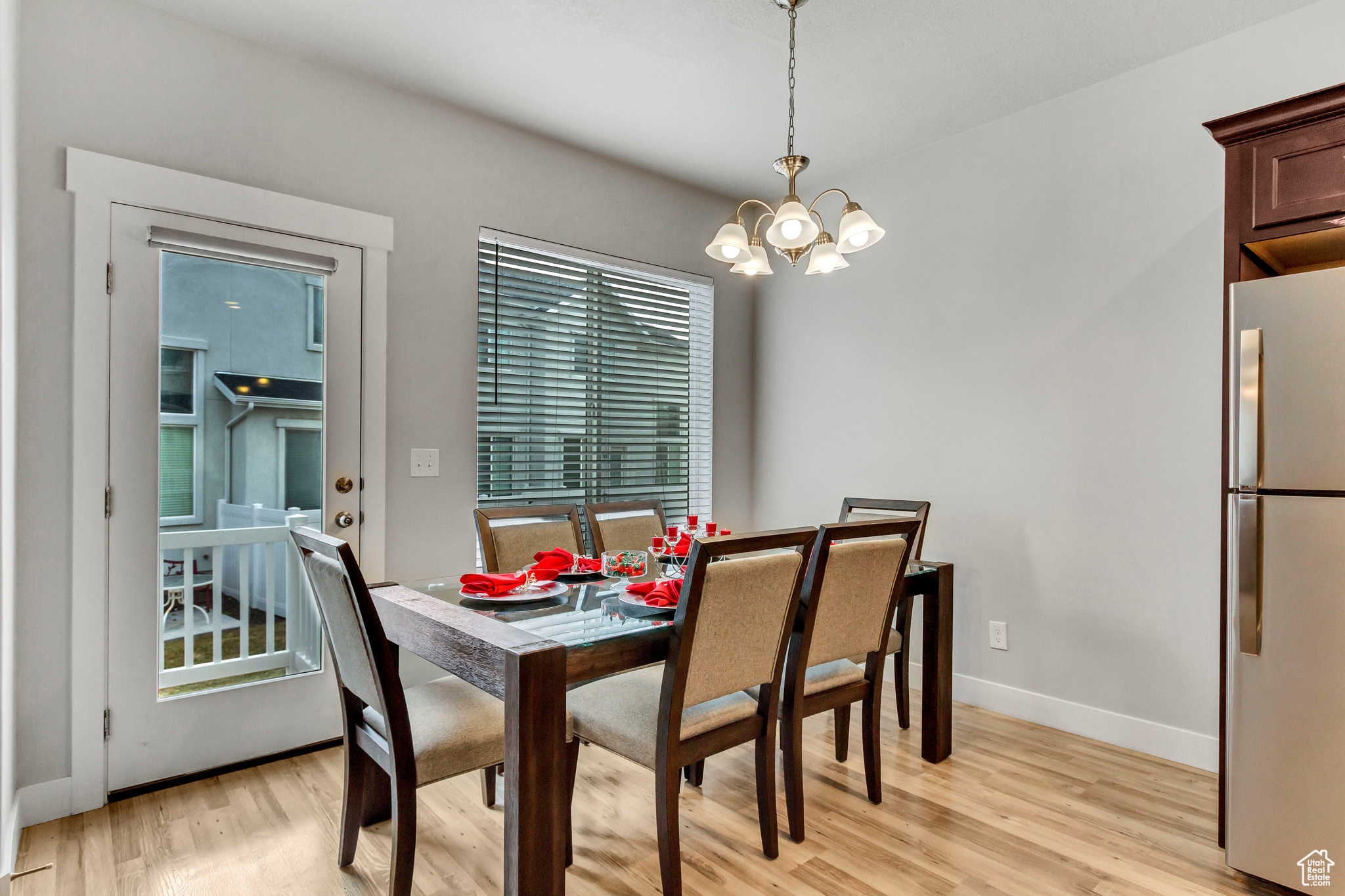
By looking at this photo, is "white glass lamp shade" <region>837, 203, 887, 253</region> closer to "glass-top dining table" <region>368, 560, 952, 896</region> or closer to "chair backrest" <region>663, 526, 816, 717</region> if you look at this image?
"chair backrest" <region>663, 526, 816, 717</region>

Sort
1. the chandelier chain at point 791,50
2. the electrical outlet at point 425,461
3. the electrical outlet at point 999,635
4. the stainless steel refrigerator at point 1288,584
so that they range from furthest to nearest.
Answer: the electrical outlet at point 999,635 → the electrical outlet at point 425,461 → the chandelier chain at point 791,50 → the stainless steel refrigerator at point 1288,584

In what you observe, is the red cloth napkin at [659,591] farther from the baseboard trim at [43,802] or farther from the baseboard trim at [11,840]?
the baseboard trim at [43,802]

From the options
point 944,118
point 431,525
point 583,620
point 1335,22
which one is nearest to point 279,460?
point 431,525

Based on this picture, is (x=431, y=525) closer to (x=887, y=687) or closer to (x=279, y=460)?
(x=279, y=460)

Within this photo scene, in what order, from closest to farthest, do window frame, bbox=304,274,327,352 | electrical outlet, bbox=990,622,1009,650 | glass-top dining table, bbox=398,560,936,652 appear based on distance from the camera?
glass-top dining table, bbox=398,560,936,652
window frame, bbox=304,274,327,352
electrical outlet, bbox=990,622,1009,650

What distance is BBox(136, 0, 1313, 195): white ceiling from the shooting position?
93.3 inches

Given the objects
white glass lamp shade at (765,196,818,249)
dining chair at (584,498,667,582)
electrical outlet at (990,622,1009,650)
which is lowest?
electrical outlet at (990,622,1009,650)

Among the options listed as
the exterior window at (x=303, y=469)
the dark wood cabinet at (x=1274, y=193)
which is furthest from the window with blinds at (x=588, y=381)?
the dark wood cabinet at (x=1274, y=193)

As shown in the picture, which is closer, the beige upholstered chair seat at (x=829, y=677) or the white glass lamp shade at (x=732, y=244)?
the beige upholstered chair seat at (x=829, y=677)

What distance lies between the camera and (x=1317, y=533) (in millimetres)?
1723

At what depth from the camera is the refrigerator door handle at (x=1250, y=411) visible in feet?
5.95

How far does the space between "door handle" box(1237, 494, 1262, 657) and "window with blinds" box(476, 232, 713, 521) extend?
8.39ft

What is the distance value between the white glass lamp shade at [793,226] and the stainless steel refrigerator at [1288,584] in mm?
1115

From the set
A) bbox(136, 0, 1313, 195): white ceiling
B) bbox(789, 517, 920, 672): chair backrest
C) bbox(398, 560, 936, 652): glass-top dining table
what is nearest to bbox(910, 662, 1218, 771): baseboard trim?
bbox(789, 517, 920, 672): chair backrest
